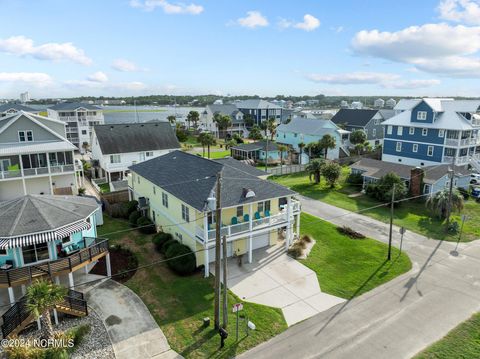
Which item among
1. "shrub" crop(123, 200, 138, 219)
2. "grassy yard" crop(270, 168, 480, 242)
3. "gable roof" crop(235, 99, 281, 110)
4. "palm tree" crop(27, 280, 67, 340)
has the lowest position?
"grassy yard" crop(270, 168, 480, 242)

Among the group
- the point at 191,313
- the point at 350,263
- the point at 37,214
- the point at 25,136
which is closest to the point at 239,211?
the point at 191,313

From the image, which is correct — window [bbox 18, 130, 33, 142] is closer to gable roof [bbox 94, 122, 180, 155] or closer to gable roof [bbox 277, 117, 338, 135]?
gable roof [bbox 94, 122, 180, 155]

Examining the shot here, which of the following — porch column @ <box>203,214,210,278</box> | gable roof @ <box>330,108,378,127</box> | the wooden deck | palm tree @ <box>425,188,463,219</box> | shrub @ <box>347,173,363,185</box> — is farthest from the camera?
gable roof @ <box>330,108,378,127</box>

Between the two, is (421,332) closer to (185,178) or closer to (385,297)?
(385,297)

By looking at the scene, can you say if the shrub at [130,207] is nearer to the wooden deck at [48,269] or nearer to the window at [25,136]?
the wooden deck at [48,269]

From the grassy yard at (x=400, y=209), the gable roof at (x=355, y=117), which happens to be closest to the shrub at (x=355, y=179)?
the grassy yard at (x=400, y=209)

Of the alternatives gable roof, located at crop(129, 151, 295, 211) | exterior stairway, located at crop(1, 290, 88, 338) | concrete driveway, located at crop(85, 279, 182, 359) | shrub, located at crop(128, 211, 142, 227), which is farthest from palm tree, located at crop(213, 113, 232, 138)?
exterior stairway, located at crop(1, 290, 88, 338)
